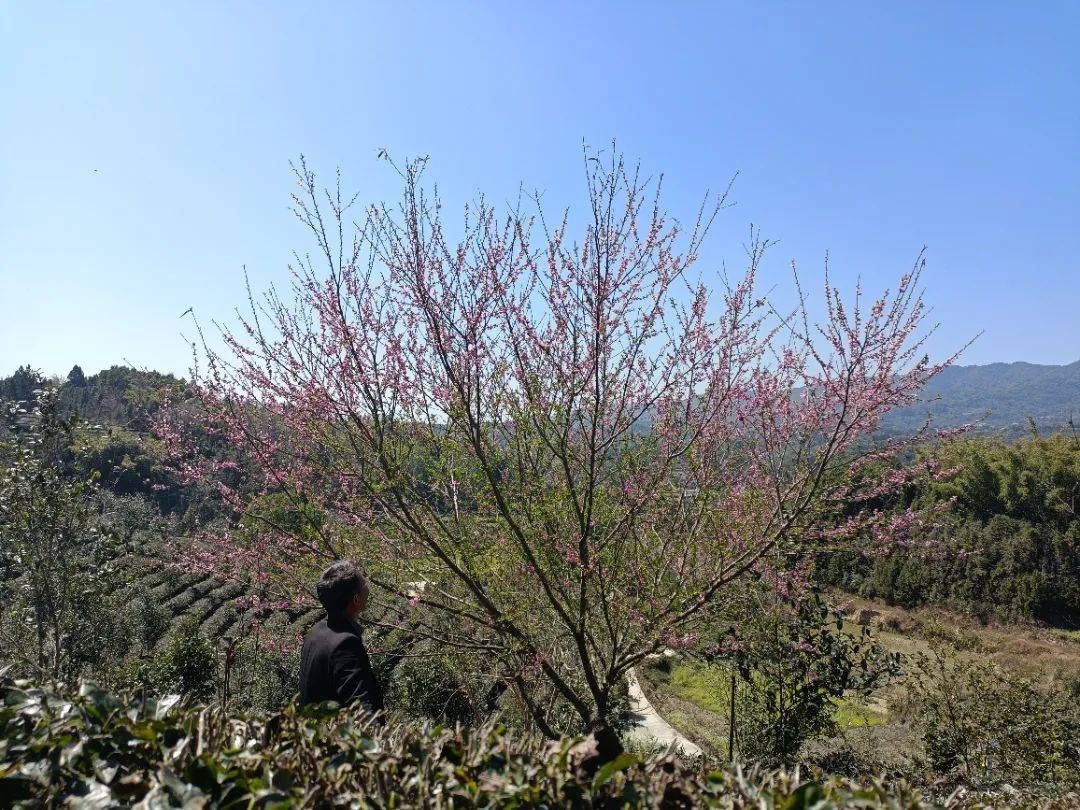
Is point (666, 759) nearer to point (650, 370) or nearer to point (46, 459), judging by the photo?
point (650, 370)

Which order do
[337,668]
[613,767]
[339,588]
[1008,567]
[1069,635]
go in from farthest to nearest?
[1008,567]
[1069,635]
[339,588]
[337,668]
[613,767]

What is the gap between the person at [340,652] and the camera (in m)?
2.43

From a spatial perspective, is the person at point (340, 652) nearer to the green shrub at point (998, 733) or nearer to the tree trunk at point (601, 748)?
the tree trunk at point (601, 748)

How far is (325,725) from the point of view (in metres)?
1.80

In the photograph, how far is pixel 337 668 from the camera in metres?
2.48

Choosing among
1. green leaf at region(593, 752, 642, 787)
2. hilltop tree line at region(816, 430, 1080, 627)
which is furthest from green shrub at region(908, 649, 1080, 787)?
hilltop tree line at region(816, 430, 1080, 627)

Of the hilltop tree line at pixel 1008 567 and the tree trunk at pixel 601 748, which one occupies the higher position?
the tree trunk at pixel 601 748

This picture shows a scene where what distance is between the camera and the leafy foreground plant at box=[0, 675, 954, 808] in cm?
142

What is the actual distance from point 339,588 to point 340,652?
28cm

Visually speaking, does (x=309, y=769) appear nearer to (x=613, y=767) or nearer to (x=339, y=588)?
(x=613, y=767)

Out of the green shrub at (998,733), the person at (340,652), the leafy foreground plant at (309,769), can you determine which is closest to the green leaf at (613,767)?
the leafy foreground plant at (309,769)

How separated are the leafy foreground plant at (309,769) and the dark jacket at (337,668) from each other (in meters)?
0.56

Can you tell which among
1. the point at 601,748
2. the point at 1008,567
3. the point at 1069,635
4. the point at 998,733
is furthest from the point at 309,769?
the point at 1008,567

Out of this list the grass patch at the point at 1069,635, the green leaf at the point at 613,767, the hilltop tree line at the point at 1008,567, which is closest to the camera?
the green leaf at the point at 613,767
